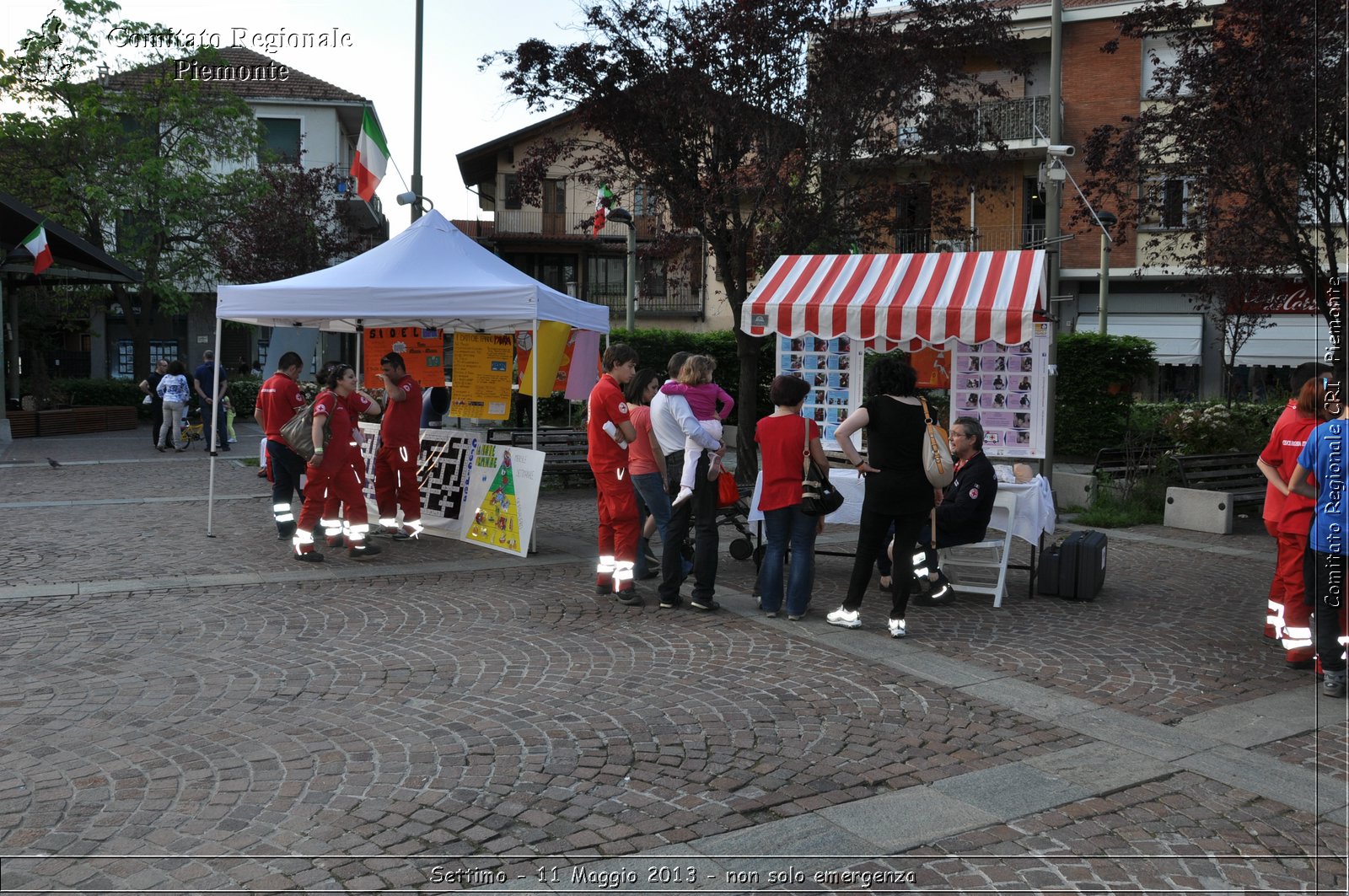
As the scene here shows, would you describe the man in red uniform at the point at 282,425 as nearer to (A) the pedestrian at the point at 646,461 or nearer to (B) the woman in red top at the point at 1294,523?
(A) the pedestrian at the point at 646,461

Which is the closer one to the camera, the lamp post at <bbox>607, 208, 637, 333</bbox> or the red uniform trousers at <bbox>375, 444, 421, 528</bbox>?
the red uniform trousers at <bbox>375, 444, 421, 528</bbox>

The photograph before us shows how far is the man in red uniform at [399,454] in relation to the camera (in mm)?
10297

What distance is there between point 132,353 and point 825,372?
3524cm

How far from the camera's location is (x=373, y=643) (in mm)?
6656

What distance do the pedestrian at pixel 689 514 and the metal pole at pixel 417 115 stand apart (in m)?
10.4

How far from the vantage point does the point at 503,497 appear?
1005 cm

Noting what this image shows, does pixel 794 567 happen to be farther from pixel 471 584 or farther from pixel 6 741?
pixel 6 741

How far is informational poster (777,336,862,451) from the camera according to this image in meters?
11.3

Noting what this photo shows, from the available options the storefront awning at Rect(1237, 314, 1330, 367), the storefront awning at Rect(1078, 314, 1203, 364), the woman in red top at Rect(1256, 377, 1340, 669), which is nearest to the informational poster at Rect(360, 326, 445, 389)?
the woman in red top at Rect(1256, 377, 1340, 669)

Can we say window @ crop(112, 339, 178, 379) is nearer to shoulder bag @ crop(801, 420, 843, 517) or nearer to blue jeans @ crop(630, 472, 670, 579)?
blue jeans @ crop(630, 472, 670, 579)

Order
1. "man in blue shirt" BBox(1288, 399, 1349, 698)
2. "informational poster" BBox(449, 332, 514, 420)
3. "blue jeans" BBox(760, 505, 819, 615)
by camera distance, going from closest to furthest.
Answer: "man in blue shirt" BBox(1288, 399, 1349, 698)
"blue jeans" BBox(760, 505, 819, 615)
"informational poster" BBox(449, 332, 514, 420)

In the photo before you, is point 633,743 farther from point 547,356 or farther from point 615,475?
point 547,356

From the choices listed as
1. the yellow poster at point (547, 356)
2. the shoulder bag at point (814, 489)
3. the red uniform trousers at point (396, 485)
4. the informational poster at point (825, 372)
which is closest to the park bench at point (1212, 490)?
the informational poster at point (825, 372)

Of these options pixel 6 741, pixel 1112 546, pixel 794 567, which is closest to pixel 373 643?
pixel 6 741
